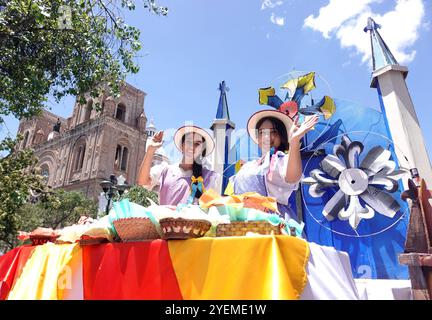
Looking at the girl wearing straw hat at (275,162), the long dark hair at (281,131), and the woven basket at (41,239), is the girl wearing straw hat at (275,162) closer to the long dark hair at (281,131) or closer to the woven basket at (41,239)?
the long dark hair at (281,131)

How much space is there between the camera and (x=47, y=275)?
164cm

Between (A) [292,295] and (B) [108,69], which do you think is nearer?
(A) [292,295]

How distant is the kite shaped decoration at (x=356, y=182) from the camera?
15.7ft

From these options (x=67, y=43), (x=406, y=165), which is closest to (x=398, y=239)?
(x=406, y=165)

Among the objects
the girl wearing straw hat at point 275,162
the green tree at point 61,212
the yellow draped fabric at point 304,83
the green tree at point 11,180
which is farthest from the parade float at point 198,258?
the green tree at point 61,212

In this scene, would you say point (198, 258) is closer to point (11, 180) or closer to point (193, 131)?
point (193, 131)

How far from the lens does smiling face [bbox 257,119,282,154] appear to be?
2.91 m

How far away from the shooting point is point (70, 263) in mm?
1570

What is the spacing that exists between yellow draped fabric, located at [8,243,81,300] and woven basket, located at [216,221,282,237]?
867 millimetres

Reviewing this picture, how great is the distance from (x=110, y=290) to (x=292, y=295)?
88cm

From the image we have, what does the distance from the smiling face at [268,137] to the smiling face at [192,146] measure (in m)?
0.64

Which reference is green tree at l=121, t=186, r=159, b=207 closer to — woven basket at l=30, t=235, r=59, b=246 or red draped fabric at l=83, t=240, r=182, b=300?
woven basket at l=30, t=235, r=59, b=246

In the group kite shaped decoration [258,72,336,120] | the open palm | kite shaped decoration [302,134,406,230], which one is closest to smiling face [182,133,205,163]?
the open palm
